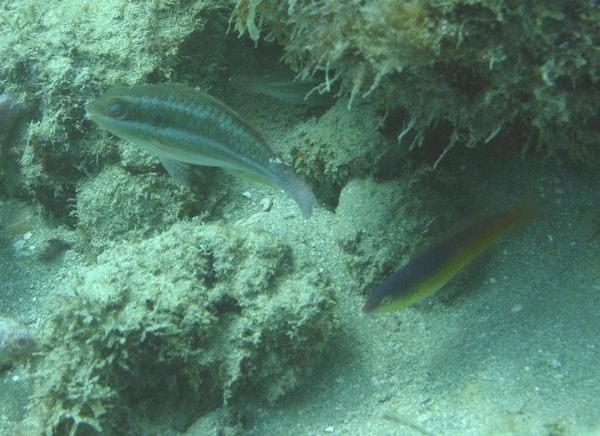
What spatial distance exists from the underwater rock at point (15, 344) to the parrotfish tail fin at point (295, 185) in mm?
2443

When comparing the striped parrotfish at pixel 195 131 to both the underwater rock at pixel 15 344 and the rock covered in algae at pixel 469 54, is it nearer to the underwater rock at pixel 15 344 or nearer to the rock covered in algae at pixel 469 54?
the rock covered in algae at pixel 469 54

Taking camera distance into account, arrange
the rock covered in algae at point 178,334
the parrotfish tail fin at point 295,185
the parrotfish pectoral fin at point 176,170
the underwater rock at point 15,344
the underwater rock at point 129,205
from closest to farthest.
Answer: the parrotfish tail fin at point 295,185, the rock covered in algae at point 178,334, the parrotfish pectoral fin at point 176,170, the underwater rock at point 15,344, the underwater rock at point 129,205

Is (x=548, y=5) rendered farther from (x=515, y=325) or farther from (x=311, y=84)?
(x=311, y=84)

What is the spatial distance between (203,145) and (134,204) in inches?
67.2

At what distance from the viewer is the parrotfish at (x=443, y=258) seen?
2627 millimetres

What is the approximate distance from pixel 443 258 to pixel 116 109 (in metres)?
2.42

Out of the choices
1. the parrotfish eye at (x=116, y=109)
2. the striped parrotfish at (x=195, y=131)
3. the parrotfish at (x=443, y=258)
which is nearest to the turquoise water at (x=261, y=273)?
the striped parrotfish at (x=195, y=131)

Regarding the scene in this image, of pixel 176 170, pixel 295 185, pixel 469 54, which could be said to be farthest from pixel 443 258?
pixel 176 170

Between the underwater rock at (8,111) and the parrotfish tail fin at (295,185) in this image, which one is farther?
the underwater rock at (8,111)

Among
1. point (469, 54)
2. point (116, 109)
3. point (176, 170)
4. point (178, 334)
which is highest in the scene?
point (469, 54)

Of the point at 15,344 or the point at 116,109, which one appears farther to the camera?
the point at 15,344

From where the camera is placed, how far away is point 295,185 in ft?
8.42

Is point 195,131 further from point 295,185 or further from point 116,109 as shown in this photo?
point 295,185

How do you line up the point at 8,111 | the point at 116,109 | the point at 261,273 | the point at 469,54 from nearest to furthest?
the point at 469,54, the point at 116,109, the point at 261,273, the point at 8,111
